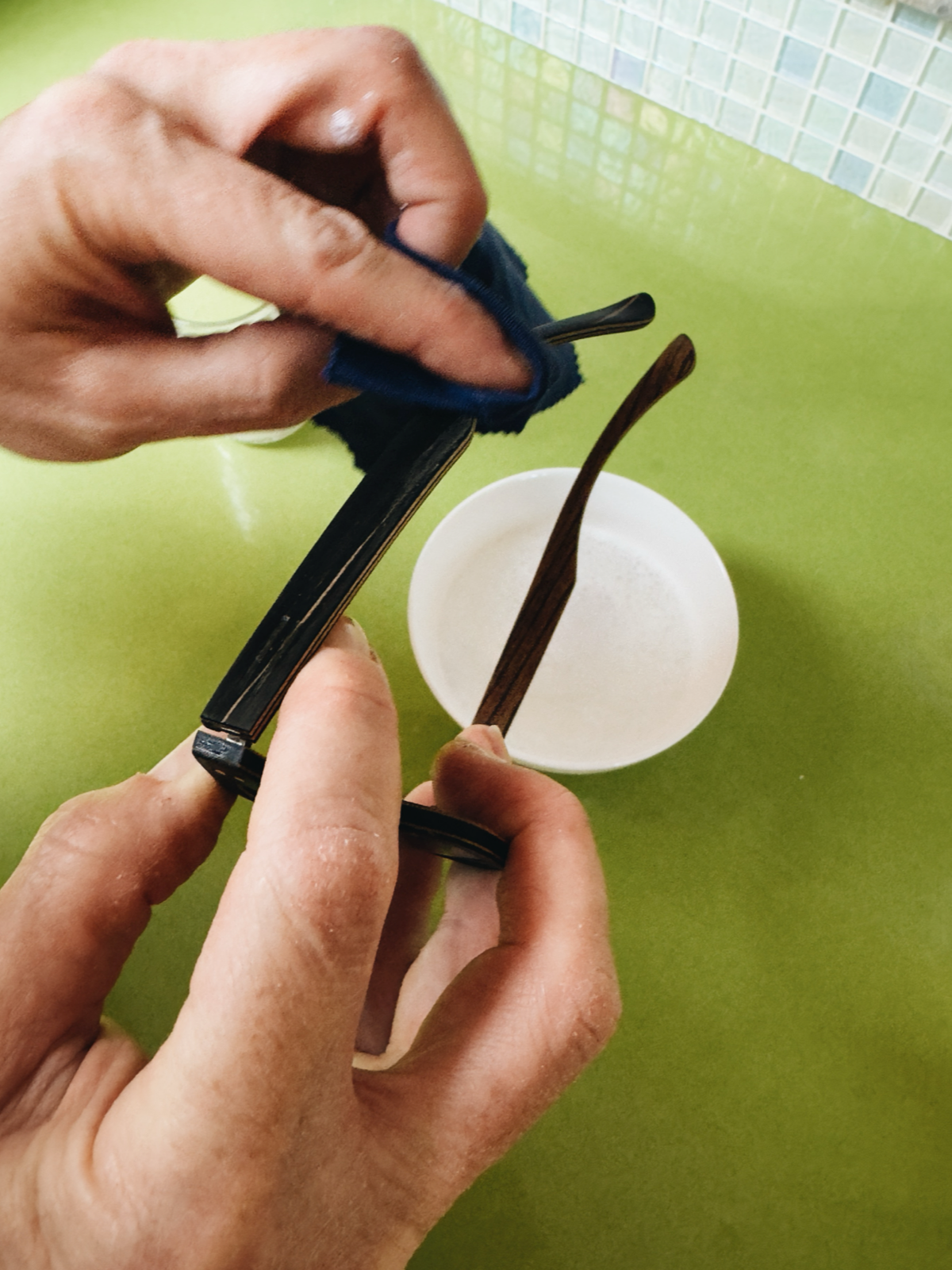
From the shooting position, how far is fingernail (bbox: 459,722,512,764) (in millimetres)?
369

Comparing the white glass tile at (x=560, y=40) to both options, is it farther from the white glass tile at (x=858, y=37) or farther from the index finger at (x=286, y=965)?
the index finger at (x=286, y=965)

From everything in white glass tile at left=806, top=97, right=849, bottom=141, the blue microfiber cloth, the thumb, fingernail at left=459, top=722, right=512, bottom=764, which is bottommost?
fingernail at left=459, top=722, right=512, bottom=764

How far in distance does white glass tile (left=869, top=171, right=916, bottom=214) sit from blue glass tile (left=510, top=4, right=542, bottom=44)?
338 mm

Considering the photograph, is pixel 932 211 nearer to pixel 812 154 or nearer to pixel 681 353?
pixel 812 154

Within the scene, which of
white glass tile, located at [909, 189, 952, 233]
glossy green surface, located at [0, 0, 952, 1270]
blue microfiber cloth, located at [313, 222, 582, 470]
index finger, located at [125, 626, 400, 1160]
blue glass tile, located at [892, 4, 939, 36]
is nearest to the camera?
index finger, located at [125, 626, 400, 1160]

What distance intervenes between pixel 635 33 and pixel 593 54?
0.05 meters

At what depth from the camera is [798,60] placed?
642 millimetres

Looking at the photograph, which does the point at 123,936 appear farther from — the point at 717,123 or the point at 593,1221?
the point at 717,123

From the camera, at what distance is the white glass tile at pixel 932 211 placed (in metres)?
0.67

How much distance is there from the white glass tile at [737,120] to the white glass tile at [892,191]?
0.39 ft

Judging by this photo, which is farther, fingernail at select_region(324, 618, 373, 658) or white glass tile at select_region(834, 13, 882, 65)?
white glass tile at select_region(834, 13, 882, 65)

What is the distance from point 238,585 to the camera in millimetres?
578

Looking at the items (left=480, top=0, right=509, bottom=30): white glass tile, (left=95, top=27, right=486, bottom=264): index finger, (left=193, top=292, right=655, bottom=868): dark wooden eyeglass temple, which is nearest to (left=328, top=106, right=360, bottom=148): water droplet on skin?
(left=95, top=27, right=486, bottom=264): index finger

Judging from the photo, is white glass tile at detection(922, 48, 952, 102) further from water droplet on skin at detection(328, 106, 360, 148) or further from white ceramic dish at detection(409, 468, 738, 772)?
water droplet on skin at detection(328, 106, 360, 148)
